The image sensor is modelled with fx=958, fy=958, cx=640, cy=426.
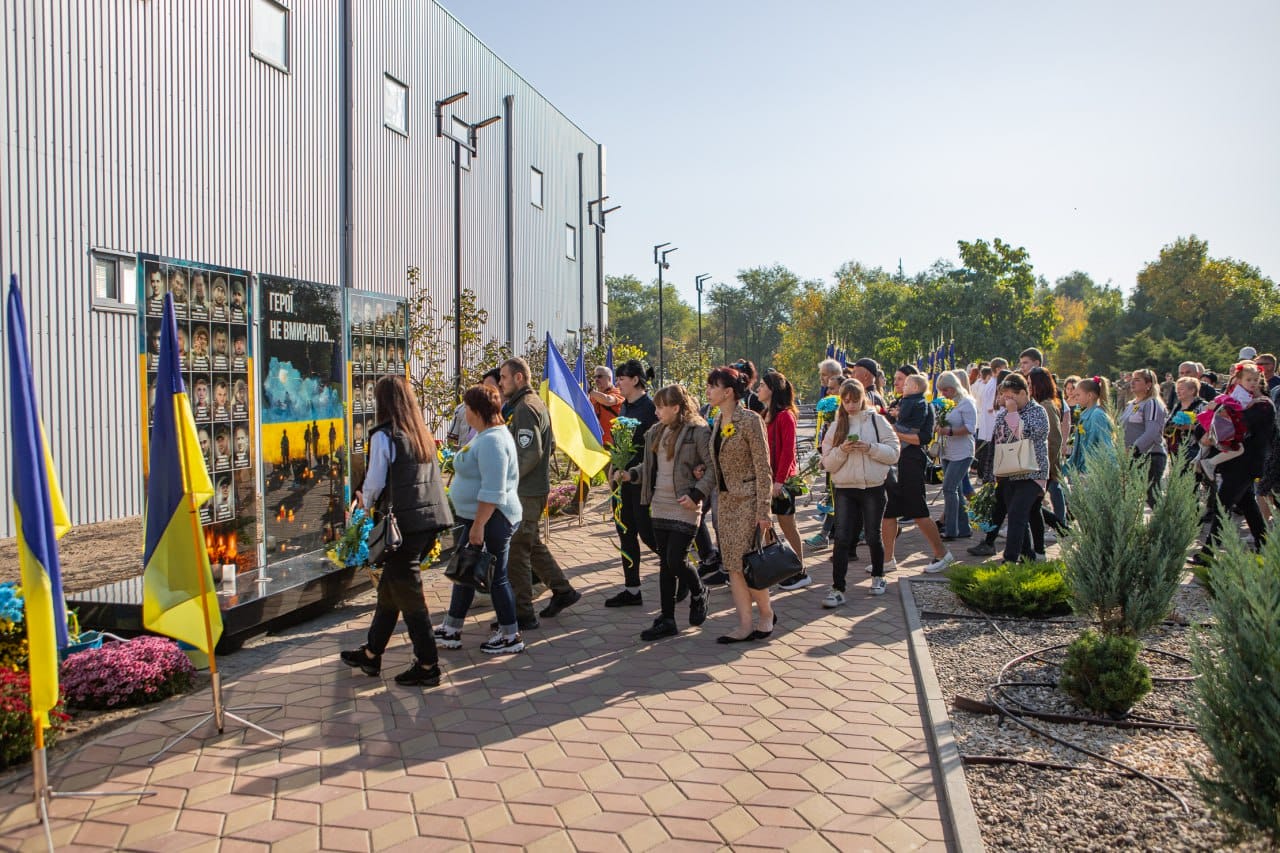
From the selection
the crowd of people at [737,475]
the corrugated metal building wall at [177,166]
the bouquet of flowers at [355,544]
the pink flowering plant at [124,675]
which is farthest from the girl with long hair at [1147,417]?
the corrugated metal building wall at [177,166]

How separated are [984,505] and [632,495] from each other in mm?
4271

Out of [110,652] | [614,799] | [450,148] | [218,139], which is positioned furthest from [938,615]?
[450,148]

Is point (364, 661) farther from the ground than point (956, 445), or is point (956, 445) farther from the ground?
point (956, 445)

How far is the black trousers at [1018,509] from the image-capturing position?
808 centimetres

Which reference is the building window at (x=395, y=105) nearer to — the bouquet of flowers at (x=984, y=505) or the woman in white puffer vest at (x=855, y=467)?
the bouquet of flowers at (x=984, y=505)

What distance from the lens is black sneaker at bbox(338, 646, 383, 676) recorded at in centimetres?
576

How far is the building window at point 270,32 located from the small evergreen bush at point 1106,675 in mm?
14291

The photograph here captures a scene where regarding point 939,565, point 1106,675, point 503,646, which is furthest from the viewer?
point 939,565

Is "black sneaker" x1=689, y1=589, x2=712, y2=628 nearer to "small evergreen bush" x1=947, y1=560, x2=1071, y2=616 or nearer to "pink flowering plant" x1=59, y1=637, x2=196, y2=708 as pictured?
"small evergreen bush" x1=947, y1=560, x2=1071, y2=616

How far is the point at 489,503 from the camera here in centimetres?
597

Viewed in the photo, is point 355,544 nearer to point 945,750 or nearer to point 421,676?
point 421,676

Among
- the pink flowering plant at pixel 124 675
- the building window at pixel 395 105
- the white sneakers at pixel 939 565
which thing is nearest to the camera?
the pink flowering plant at pixel 124 675

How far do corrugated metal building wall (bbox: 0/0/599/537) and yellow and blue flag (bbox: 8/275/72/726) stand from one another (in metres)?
7.82

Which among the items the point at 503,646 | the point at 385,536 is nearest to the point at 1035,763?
the point at 503,646
